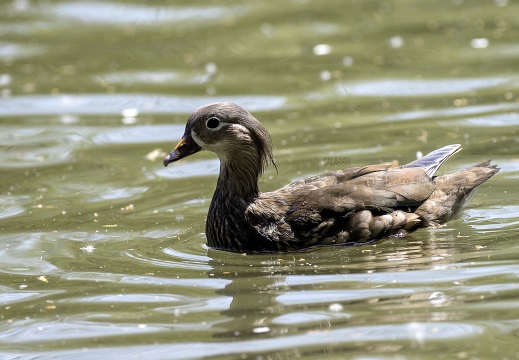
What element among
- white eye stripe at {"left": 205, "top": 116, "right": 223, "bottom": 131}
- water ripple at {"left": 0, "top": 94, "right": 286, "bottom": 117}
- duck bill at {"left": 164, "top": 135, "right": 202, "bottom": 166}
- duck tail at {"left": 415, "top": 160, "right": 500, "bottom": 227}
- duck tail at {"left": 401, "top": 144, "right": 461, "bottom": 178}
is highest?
water ripple at {"left": 0, "top": 94, "right": 286, "bottom": 117}

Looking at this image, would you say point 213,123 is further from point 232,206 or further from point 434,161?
point 434,161

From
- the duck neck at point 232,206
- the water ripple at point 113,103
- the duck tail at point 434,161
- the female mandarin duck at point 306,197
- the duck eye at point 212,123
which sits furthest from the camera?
the water ripple at point 113,103

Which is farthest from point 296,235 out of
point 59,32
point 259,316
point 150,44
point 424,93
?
point 59,32

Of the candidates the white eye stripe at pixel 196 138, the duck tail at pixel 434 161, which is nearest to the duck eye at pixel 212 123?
the white eye stripe at pixel 196 138

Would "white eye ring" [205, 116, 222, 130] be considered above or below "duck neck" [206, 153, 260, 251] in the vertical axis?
above

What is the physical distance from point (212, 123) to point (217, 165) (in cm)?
231

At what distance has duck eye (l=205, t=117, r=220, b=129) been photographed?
8.81 metres

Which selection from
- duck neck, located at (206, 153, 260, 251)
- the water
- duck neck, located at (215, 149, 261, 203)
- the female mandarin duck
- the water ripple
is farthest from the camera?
the water ripple

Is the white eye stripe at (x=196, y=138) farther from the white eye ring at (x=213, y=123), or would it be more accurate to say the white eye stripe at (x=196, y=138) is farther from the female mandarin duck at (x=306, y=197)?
the white eye ring at (x=213, y=123)

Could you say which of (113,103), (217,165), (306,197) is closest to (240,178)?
(306,197)

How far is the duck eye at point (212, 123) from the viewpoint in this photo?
8.81 metres

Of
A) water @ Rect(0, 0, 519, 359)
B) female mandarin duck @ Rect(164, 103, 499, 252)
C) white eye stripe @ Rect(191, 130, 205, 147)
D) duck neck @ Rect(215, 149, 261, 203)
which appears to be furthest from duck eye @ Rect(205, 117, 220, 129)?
water @ Rect(0, 0, 519, 359)

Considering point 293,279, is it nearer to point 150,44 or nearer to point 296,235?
point 296,235

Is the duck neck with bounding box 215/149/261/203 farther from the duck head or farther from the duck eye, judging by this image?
the duck eye
